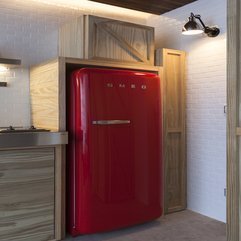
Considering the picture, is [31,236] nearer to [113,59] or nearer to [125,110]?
[125,110]

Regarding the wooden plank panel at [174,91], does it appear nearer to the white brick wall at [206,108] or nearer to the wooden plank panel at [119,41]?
the white brick wall at [206,108]

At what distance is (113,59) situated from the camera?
3158 millimetres

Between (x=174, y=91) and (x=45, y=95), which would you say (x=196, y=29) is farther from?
(x=45, y=95)

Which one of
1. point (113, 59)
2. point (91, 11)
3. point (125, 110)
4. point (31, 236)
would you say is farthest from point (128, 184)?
point (91, 11)

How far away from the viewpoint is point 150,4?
12.0 ft

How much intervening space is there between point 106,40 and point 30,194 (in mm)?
1562

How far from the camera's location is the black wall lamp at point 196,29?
3127 millimetres

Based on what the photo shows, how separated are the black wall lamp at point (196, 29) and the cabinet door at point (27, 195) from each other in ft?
5.66

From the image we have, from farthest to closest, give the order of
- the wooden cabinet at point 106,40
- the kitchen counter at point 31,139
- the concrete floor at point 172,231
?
the wooden cabinet at point 106,40 → the concrete floor at point 172,231 → the kitchen counter at point 31,139

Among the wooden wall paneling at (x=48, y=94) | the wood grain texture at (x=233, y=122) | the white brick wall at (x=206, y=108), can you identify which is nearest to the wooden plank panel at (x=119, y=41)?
the wooden wall paneling at (x=48, y=94)

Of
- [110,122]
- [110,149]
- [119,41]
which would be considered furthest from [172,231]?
[119,41]

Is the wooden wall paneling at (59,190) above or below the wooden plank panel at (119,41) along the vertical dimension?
below

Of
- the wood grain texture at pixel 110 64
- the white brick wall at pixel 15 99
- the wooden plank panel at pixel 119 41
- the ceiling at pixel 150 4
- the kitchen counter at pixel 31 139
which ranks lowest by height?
the kitchen counter at pixel 31 139

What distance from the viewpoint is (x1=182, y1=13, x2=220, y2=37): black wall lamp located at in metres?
3.13
